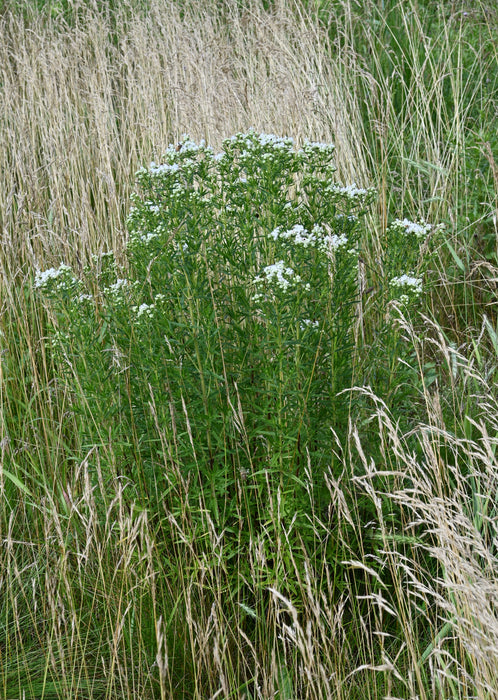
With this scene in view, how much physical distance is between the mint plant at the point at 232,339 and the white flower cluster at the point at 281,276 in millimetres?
14

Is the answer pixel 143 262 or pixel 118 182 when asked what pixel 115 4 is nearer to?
pixel 118 182

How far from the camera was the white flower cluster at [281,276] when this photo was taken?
199 cm

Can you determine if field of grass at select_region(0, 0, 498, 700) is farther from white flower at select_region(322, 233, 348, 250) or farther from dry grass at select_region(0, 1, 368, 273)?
dry grass at select_region(0, 1, 368, 273)

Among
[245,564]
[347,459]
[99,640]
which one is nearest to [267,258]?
[347,459]

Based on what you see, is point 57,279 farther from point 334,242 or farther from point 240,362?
point 334,242

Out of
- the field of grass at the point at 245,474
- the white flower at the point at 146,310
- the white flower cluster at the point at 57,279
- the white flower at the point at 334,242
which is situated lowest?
the field of grass at the point at 245,474

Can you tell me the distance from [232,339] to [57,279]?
0.59 metres

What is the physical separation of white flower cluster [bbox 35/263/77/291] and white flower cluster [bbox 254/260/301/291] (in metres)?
0.65

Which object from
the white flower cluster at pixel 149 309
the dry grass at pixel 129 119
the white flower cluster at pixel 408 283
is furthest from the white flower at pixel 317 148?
the dry grass at pixel 129 119

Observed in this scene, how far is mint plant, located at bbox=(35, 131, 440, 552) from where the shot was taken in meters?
2.18

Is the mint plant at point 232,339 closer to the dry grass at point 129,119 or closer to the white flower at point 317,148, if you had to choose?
the white flower at point 317,148

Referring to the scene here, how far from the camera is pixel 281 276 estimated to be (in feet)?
6.59

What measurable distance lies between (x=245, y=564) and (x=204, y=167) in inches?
48.4

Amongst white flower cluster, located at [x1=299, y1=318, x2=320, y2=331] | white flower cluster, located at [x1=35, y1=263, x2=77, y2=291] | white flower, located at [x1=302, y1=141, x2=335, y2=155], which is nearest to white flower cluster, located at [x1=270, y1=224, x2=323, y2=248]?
white flower cluster, located at [x1=299, y1=318, x2=320, y2=331]
